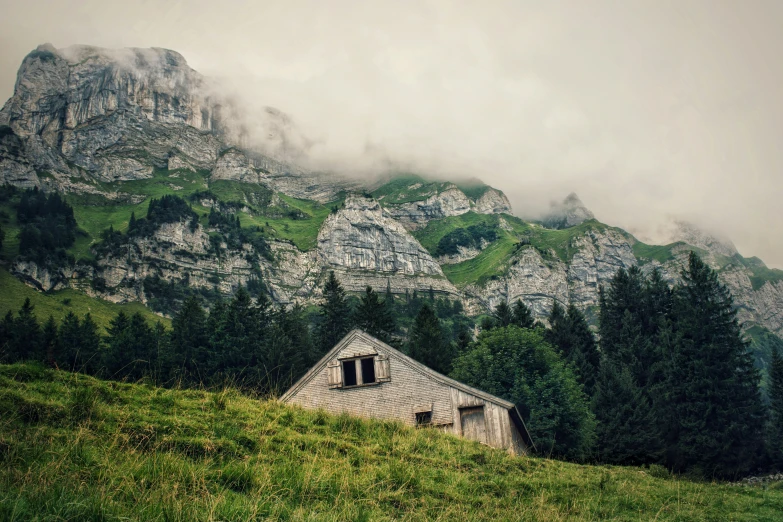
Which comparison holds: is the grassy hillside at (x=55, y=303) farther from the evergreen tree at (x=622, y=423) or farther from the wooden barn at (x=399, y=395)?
the evergreen tree at (x=622, y=423)

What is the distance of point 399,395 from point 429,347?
2747cm

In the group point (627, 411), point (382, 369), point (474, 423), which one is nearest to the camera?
point (474, 423)

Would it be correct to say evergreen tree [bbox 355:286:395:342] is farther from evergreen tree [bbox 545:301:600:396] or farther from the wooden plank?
the wooden plank

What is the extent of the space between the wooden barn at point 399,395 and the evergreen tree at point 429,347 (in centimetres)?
2474

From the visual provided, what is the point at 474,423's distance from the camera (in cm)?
2566

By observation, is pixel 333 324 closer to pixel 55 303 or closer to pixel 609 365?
pixel 609 365

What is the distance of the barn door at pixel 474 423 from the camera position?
25.3 metres

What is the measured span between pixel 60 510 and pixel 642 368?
168 feet

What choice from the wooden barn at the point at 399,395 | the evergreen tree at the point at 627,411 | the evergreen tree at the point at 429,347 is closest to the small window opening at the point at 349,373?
the wooden barn at the point at 399,395

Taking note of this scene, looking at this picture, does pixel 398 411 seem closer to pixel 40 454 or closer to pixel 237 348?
pixel 40 454

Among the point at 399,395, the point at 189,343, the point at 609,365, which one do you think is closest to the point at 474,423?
the point at 399,395

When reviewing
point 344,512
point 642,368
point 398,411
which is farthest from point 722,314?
point 344,512

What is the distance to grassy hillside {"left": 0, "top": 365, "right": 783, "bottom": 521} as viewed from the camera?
530 centimetres

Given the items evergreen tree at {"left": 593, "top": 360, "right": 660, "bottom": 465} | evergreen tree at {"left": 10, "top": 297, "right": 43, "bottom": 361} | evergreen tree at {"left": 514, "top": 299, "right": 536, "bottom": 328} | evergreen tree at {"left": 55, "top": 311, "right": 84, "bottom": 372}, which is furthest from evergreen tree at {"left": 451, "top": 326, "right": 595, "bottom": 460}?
evergreen tree at {"left": 10, "top": 297, "right": 43, "bottom": 361}
